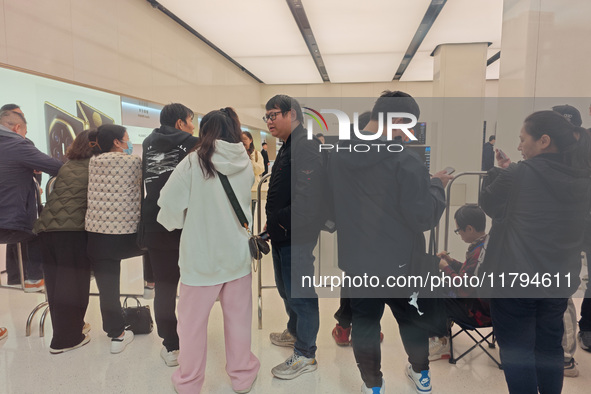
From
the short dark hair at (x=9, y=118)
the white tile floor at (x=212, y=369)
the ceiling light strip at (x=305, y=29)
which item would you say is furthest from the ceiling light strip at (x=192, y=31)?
the white tile floor at (x=212, y=369)

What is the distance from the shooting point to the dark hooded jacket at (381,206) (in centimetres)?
159

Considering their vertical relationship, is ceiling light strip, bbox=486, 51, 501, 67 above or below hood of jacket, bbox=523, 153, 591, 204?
above

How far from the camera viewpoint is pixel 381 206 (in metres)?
1.67

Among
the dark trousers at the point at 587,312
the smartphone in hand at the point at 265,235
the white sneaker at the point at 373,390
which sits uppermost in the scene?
the smartphone in hand at the point at 265,235

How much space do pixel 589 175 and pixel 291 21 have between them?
17.3 feet

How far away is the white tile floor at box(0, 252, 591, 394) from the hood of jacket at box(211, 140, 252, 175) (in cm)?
121

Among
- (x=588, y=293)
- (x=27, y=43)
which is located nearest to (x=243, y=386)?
(x=588, y=293)

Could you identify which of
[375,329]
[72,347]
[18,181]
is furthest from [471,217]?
[18,181]

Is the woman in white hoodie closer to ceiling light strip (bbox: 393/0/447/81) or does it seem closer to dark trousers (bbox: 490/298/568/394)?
dark trousers (bbox: 490/298/568/394)

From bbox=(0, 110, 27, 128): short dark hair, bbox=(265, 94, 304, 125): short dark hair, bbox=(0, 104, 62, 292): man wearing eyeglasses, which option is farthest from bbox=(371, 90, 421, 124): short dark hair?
bbox=(0, 110, 27, 128): short dark hair

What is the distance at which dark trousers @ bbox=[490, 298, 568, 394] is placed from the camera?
1.57 metres

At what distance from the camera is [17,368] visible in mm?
2148

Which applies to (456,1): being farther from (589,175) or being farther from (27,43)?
(27,43)

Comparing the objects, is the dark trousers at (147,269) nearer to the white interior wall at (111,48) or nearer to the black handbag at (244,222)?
the black handbag at (244,222)
